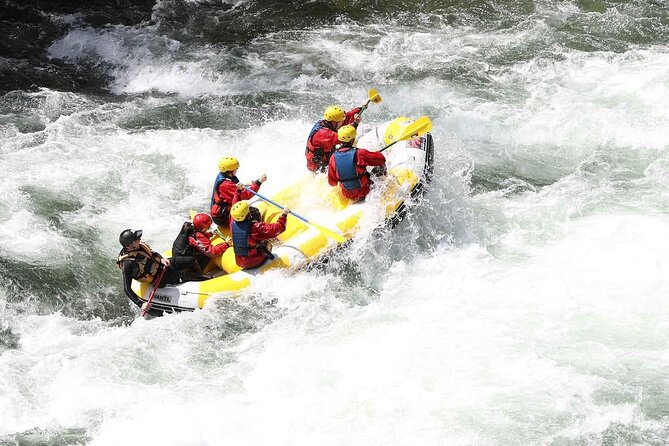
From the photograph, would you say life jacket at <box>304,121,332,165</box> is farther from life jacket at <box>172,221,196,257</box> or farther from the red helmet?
life jacket at <box>172,221,196,257</box>

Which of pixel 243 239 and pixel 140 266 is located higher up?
pixel 243 239

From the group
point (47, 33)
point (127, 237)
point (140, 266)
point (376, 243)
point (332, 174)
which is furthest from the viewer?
point (47, 33)

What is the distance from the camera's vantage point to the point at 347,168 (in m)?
8.34

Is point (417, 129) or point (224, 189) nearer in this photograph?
point (224, 189)

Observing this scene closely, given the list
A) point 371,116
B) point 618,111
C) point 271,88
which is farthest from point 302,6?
point 618,111

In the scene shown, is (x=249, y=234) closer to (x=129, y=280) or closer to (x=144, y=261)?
(x=144, y=261)

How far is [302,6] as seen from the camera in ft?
49.5

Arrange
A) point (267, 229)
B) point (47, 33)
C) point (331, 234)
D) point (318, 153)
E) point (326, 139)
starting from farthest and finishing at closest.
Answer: point (47, 33)
point (318, 153)
point (326, 139)
point (331, 234)
point (267, 229)

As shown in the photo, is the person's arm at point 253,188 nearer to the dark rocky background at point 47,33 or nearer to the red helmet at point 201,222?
the red helmet at point 201,222

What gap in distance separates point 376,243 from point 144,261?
2.45 metres

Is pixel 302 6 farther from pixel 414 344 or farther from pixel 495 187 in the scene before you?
pixel 414 344

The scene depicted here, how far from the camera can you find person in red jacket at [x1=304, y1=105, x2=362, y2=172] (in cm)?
901

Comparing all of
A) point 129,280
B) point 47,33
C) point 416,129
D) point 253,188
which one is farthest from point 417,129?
point 47,33

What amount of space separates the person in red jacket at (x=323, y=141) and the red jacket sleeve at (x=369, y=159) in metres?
0.70
